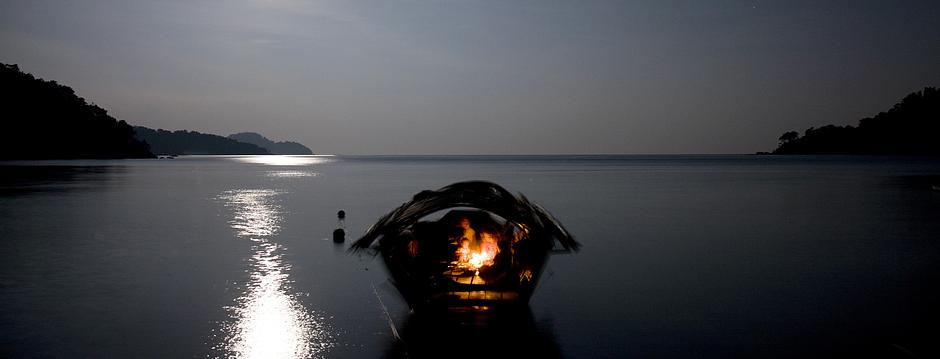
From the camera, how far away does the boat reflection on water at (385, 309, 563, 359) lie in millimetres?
8695

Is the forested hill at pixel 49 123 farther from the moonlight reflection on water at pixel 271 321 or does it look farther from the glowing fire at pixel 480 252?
the glowing fire at pixel 480 252

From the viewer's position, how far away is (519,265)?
10.7m

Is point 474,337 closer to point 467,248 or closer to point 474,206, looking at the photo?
point 474,206

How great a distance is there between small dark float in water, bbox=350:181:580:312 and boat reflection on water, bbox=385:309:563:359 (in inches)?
8.5

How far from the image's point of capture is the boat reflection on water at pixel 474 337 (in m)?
8.70

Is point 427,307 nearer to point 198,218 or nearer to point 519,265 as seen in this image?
point 519,265

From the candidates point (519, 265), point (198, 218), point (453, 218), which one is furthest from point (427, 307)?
point (198, 218)

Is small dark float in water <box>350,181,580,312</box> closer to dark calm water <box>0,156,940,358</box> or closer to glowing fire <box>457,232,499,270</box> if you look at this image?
glowing fire <box>457,232,499,270</box>

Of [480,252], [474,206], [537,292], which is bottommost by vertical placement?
→ [537,292]

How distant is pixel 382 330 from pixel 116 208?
28.3 meters

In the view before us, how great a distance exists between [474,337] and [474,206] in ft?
10.5

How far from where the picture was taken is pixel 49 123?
5389 inches

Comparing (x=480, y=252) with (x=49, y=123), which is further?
(x=49, y=123)

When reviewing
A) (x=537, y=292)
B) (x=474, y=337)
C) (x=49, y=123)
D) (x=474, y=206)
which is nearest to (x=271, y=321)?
(x=474, y=337)
